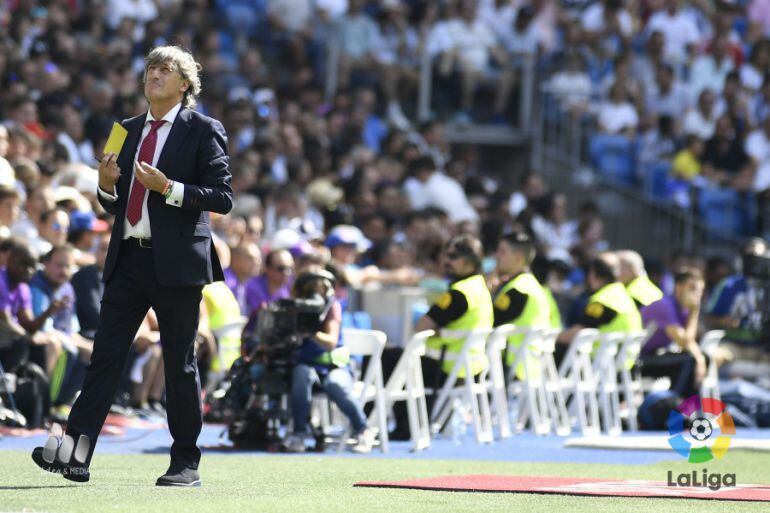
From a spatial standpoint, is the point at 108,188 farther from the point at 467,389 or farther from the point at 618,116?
the point at 618,116

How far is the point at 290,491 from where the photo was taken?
8.45m

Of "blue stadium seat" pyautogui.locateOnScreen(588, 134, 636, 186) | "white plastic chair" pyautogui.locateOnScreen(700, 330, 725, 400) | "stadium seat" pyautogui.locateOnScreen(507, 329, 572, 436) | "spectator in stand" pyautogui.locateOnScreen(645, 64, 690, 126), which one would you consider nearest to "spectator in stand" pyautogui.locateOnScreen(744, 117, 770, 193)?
"spectator in stand" pyautogui.locateOnScreen(645, 64, 690, 126)

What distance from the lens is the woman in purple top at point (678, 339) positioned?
1582 cm

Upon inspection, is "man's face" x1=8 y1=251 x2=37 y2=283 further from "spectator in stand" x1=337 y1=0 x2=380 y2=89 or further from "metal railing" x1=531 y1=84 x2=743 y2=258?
"metal railing" x1=531 y1=84 x2=743 y2=258

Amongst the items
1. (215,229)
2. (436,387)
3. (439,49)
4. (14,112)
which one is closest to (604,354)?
(436,387)

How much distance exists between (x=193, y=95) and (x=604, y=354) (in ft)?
24.0

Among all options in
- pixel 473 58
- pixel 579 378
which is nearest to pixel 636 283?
pixel 579 378

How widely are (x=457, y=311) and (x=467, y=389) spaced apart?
0.64m

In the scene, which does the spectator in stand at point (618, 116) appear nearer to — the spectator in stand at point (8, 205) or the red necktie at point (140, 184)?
the spectator in stand at point (8, 205)

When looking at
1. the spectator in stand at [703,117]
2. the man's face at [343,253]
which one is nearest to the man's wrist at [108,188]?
the man's face at [343,253]

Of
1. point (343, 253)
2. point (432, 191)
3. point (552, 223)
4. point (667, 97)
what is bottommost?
point (343, 253)

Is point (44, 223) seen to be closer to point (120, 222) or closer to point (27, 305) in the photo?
point (27, 305)

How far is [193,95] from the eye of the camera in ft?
28.0

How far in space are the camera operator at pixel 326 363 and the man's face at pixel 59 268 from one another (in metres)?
2.02
